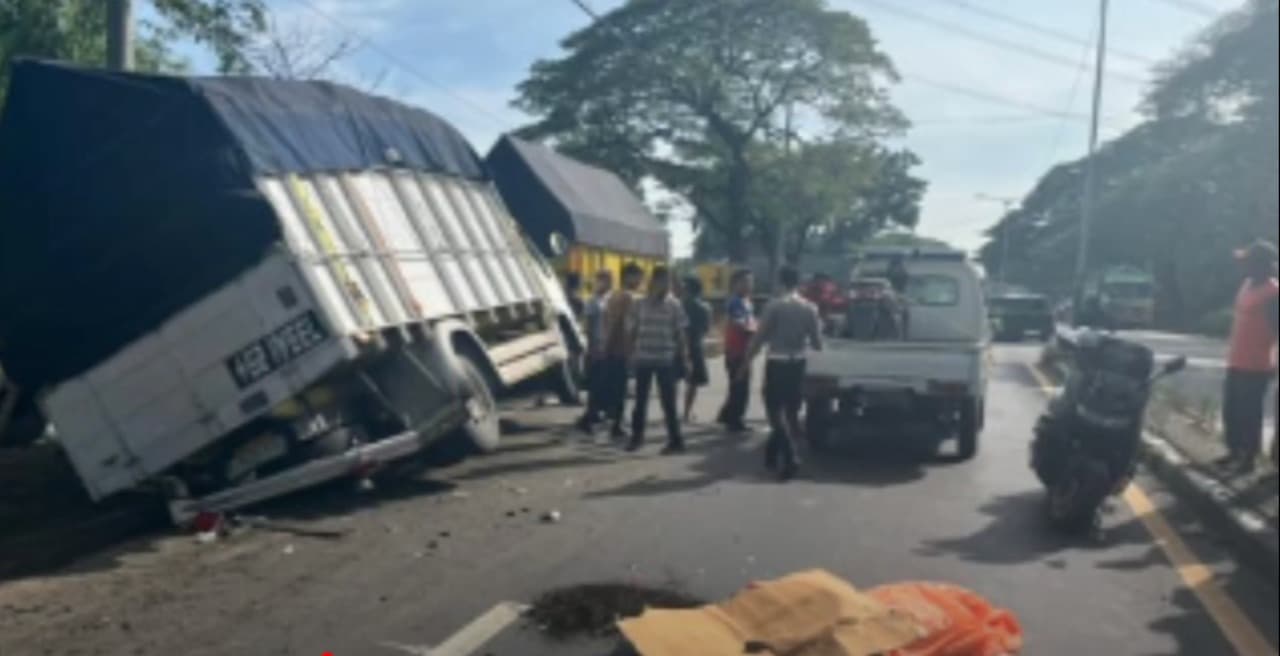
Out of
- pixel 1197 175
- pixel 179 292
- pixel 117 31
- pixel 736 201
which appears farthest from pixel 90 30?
pixel 736 201

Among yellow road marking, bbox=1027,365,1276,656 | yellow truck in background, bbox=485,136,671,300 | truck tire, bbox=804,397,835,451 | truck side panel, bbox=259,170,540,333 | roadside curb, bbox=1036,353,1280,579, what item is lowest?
roadside curb, bbox=1036,353,1280,579

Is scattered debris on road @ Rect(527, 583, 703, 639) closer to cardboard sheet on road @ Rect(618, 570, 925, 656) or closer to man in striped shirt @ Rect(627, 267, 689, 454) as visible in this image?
cardboard sheet on road @ Rect(618, 570, 925, 656)

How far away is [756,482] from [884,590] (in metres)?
4.19

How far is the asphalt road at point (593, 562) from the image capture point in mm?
5312

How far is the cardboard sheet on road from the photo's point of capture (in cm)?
443

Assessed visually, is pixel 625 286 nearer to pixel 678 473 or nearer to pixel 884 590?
pixel 678 473

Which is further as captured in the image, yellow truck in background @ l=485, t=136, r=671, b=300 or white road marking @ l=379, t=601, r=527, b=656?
yellow truck in background @ l=485, t=136, r=671, b=300

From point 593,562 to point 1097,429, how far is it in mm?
3553

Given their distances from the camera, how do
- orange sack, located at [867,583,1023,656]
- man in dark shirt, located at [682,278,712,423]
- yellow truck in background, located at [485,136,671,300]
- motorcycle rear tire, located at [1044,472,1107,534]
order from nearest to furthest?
orange sack, located at [867,583,1023,656] → motorcycle rear tire, located at [1044,472,1107,534] → man in dark shirt, located at [682,278,712,423] → yellow truck in background, located at [485,136,671,300]

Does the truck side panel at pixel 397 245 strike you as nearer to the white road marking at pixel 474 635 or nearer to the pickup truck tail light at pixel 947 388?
the white road marking at pixel 474 635

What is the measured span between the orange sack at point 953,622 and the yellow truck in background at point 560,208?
12069 mm

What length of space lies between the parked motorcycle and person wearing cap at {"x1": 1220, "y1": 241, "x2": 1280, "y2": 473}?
1013 millimetres

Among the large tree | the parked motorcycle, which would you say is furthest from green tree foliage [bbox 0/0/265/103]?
the large tree

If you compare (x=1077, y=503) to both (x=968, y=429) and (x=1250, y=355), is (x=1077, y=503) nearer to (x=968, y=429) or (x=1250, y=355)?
(x=1250, y=355)
